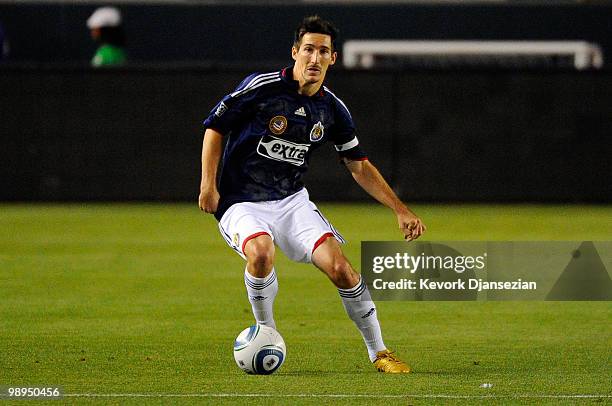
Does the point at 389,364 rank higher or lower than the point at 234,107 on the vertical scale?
lower

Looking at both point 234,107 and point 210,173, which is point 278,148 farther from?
point 210,173

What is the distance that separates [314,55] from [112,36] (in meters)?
14.4

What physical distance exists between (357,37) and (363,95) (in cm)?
301

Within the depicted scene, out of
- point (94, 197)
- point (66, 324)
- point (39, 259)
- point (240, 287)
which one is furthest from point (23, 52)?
point (66, 324)

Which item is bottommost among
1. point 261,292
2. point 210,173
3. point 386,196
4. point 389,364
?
point 389,364

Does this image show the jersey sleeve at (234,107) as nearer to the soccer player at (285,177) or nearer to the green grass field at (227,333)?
the soccer player at (285,177)

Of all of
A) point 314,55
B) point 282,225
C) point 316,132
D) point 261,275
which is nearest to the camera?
point 261,275

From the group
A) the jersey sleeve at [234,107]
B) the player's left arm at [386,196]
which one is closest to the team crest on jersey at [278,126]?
the jersey sleeve at [234,107]

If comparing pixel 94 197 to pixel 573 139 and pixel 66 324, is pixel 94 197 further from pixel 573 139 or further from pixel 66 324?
pixel 66 324

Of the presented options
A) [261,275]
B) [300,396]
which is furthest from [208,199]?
[300,396]

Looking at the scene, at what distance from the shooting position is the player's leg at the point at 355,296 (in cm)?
783

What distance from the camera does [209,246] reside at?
52.0 ft

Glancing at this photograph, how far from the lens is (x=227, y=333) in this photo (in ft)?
31.5

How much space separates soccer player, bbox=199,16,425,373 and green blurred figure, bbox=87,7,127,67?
13.3m
